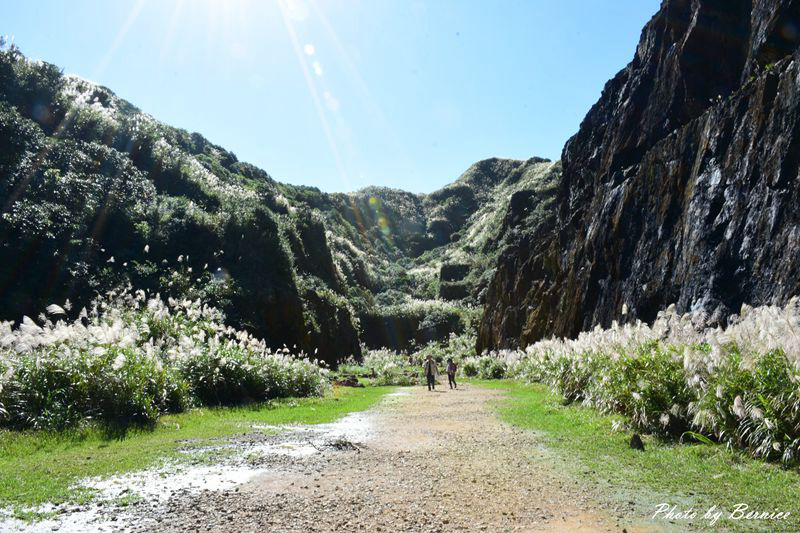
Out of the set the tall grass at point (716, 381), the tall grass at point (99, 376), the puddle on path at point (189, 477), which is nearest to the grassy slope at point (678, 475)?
the tall grass at point (716, 381)

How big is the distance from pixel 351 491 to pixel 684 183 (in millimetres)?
16979

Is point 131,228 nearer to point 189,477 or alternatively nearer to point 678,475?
point 189,477

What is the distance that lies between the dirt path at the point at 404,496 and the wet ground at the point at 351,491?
1 centimetres

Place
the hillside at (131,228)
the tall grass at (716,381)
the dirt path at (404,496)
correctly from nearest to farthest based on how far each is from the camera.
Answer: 1. the dirt path at (404,496)
2. the tall grass at (716,381)
3. the hillside at (131,228)

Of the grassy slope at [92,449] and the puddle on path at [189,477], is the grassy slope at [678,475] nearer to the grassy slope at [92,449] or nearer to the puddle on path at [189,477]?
the puddle on path at [189,477]

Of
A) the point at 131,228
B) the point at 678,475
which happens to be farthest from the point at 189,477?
the point at 131,228

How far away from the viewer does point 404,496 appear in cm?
580

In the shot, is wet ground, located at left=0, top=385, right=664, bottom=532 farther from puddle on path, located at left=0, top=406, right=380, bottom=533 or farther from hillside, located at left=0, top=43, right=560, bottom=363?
hillside, located at left=0, top=43, right=560, bottom=363

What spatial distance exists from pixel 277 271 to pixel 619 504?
1049 inches

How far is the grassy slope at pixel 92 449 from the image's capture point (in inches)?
243

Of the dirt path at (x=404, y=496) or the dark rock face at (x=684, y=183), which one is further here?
the dark rock face at (x=684, y=183)

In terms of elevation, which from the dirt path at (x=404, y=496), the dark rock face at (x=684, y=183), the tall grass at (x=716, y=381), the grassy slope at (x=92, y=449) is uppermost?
the dark rock face at (x=684, y=183)

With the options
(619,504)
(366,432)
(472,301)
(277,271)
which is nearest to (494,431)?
(366,432)

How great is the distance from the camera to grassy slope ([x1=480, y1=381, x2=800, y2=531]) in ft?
16.9
